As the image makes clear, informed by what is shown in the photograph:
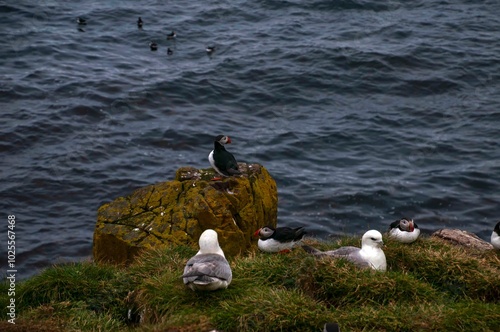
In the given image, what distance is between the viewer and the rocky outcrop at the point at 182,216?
1295 cm

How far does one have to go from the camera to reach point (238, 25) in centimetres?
3659

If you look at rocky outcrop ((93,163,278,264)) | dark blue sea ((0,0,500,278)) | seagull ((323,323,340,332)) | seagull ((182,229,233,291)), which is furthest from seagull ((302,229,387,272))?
dark blue sea ((0,0,500,278))

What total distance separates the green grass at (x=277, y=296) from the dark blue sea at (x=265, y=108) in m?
6.78

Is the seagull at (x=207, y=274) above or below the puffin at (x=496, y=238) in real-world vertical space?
above

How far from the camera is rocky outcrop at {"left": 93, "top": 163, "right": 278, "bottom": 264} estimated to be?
42.5 feet

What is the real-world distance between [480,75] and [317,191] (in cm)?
1152

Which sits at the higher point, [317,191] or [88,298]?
[88,298]

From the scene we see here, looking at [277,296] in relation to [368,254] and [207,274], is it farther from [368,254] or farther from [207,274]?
[368,254]

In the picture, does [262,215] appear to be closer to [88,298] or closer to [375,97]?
[88,298]

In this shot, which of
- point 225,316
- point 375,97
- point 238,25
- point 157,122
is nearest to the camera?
point 225,316

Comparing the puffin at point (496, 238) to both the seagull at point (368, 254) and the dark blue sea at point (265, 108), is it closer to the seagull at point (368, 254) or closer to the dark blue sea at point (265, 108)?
the seagull at point (368, 254)

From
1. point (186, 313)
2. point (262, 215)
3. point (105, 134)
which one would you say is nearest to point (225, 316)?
point (186, 313)

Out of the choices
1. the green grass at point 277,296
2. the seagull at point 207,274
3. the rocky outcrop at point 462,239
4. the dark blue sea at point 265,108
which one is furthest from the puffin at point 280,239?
→ the dark blue sea at point 265,108

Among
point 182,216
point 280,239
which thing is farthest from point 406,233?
point 182,216
